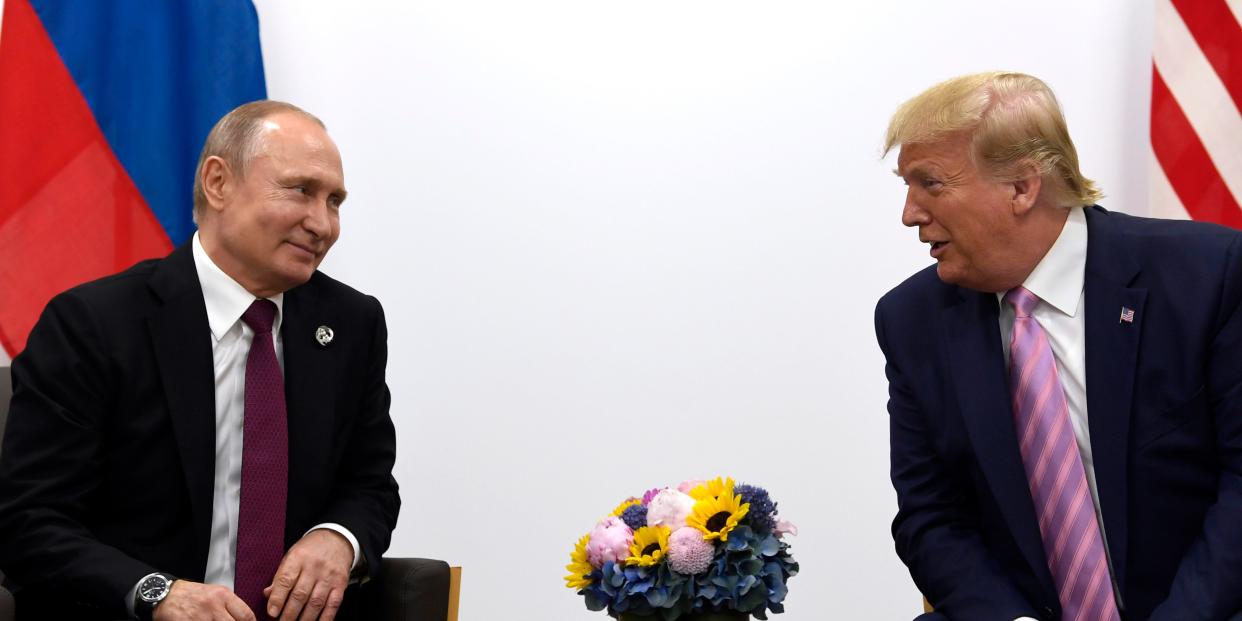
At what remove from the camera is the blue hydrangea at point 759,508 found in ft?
7.61

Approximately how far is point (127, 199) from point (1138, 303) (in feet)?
8.68

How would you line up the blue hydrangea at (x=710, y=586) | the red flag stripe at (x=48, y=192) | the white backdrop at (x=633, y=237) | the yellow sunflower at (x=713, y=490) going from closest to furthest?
the blue hydrangea at (x=710, y=586) < the yellow sunflower at (x=713, y=490) < the red flag stripe at (x=48, y=192) < the white backdrop at (x=633, y=237)

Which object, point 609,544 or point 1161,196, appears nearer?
point 609,544

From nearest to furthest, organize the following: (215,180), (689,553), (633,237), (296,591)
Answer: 1. (689,553)
2. (296,591)
3. (215,180)
4. (633,237)

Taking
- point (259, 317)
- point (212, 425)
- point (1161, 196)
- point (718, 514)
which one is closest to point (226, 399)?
point (212, 425)

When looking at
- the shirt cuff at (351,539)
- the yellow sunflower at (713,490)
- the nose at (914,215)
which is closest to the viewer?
the yellow sunflower at (713,490)

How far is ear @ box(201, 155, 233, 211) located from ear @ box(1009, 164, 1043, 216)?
160cm

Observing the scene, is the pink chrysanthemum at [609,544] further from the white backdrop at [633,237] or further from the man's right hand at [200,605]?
the white backdrop at [633,237]

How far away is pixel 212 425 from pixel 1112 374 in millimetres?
1736

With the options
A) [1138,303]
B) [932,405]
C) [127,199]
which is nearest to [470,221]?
[127,199]

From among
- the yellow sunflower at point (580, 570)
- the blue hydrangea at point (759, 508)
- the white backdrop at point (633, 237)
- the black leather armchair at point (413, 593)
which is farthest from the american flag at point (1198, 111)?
the black leather armchair at point (413, 593)

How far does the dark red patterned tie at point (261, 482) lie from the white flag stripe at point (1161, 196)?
246cm

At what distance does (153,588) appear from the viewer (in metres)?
2.26

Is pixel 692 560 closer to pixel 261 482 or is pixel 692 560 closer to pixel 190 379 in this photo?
pixel 261 482
